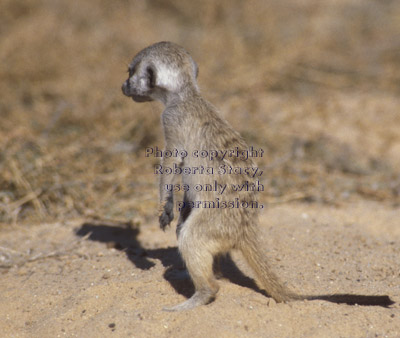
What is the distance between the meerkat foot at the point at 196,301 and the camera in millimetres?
2959

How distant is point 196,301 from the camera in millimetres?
2967

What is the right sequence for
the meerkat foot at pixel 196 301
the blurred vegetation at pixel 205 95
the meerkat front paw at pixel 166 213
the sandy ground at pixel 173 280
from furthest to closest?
the blurred vegetation at pixel 205 95
the meerkat front paw at pixel 166 213
the meerkat foot at pixel 196 301
the sandy ground at pixel 173 280

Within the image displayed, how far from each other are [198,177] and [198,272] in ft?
1.81

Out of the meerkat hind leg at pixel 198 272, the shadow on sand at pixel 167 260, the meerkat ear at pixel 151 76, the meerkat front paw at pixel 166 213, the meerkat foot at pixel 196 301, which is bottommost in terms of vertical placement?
the shadow on sand at pixel 167 260

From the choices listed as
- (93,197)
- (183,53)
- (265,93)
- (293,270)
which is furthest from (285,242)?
(265,93)

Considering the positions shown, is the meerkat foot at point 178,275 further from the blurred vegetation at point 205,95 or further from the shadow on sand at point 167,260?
the blurred vegetation at point 205,95

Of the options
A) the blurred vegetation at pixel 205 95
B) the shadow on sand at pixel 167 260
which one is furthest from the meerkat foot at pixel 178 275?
the blurred vegetation at pixel 205 95

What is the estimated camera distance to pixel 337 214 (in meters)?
5.08

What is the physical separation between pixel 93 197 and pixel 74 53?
3782mm

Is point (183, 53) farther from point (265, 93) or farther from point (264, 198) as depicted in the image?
point (265, 93)

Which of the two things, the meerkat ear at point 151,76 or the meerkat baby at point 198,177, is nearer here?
the meerkat baby at point 198,177

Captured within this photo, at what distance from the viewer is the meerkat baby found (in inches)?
117

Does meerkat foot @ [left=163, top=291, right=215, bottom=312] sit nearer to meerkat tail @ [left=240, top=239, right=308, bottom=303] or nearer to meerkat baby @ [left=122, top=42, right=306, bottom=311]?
meerkat baby @ [left=122, top=42, right=306, bottom=311]

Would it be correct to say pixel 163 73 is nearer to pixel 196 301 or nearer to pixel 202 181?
pixel 202 181
